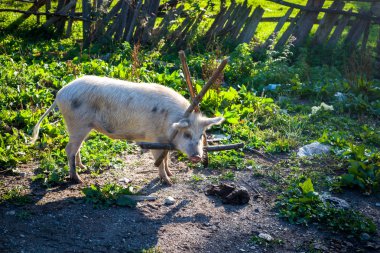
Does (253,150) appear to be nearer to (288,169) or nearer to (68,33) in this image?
(288,169)

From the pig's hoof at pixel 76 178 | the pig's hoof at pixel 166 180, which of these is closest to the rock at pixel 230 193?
the pig's hoof at pixel 166 180

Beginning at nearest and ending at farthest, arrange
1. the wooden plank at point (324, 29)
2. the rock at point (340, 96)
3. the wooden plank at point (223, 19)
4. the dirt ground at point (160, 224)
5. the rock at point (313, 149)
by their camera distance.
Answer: the dirt ground at point (160, 224) → the rock at point (313, 149) → the rock at point (340, 96) → the wooden plank at point (324, 29) → the wooden plank at point (223, 19)

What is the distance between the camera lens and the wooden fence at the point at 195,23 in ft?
37.9

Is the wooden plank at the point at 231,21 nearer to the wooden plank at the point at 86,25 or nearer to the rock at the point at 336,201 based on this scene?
the wooden plank at the point at 86,25

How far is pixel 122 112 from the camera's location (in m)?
6.56

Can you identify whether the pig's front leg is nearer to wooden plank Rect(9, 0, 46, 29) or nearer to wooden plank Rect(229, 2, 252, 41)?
wooden plank Rect(229, 2, 252, 41)

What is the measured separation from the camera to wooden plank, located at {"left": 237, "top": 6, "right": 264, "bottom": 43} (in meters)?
11.9

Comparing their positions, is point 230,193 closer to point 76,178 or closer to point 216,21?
point 76,178

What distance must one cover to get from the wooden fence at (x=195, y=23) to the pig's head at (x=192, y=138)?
523 cm

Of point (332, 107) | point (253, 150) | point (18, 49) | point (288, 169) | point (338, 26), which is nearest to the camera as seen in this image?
point (288, 169)

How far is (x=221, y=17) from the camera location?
1215 centimetres

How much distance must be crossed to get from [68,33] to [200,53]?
3.20 m

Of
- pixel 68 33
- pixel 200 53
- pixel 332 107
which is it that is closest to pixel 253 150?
pixel 332 107

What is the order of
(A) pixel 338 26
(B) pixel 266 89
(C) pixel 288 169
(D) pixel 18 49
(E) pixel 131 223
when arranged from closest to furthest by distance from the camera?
1. (E) pixel 131 223
2. (C) pixel 288 169
3. (B) pixel 266 89
4. (D) pixel 18 49
5. (A) pixel 338 26
